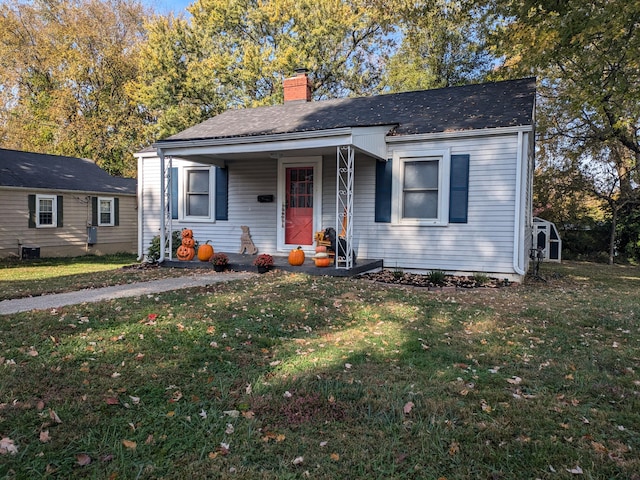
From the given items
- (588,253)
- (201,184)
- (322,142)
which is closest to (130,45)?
(201,184)

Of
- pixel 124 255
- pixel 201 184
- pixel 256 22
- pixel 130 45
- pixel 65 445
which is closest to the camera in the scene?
pixel 65 445

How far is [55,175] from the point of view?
1642 centimetres

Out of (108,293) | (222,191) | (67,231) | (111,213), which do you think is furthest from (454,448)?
(111,213)

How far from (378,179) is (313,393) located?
6.84 metres

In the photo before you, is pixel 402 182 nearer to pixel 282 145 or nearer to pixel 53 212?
pixel 282 145

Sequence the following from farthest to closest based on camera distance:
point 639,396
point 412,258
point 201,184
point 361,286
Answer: point 201,184, point 412,258, point 361,286, point 639,396

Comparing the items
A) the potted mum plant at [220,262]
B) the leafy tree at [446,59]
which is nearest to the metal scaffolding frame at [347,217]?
the potted mum plant at [220,262]

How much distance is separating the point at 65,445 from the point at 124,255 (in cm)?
1595

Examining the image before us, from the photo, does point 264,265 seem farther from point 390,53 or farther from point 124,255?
point 390,53

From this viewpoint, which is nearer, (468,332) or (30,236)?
(468,332)

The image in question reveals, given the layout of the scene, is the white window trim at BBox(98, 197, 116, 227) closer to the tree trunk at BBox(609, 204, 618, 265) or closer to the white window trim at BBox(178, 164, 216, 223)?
the white window trim at BBox(178, 164, 216, 223)

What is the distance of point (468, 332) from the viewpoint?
16.1ft

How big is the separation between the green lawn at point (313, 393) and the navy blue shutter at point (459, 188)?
3532 millimetres

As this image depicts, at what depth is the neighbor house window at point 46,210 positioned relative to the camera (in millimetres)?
15180
